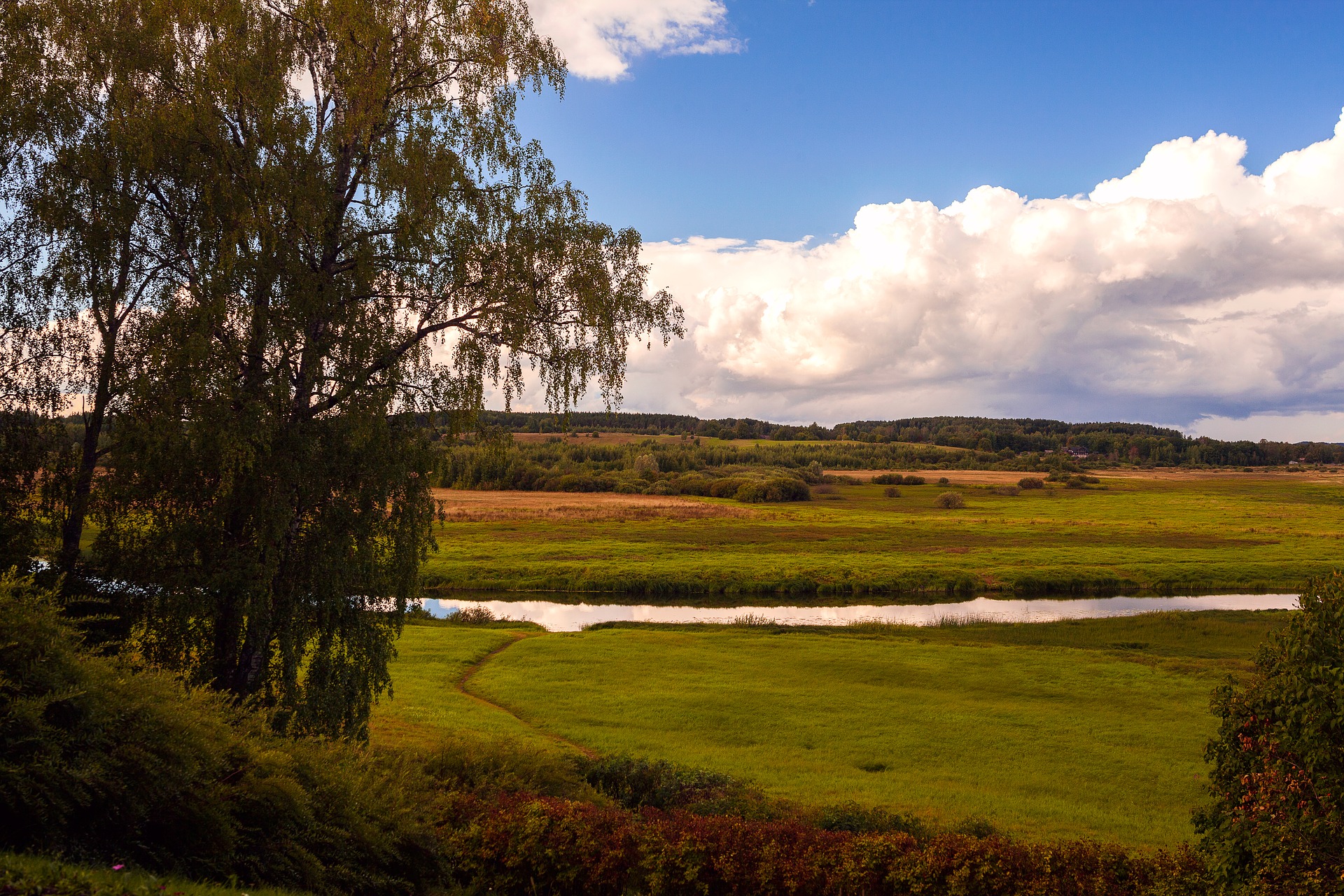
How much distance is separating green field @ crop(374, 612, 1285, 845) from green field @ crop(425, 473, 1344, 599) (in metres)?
23.3

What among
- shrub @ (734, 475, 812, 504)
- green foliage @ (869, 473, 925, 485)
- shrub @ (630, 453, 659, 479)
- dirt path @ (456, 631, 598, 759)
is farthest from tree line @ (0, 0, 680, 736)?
green foliage @ (869, 473, 925, 485)

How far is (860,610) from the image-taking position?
56562mm

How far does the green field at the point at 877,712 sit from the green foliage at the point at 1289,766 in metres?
6.14

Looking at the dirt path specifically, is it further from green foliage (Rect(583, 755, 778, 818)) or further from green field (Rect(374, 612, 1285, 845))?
green foliage (Rect(583, 755, 778, 818))

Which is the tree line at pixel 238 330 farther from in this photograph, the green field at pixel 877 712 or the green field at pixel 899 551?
the green field at pixel 899 551

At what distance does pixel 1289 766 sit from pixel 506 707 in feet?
73.4

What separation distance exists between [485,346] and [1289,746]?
1467 centimetres

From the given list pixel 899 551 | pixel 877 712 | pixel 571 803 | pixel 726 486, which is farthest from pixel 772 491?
pixel 571 803

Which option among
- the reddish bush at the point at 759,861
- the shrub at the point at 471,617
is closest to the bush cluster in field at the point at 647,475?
the shrub at the point at 471,617

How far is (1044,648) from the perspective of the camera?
38281 mm

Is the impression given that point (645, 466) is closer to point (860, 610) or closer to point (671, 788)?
point (860, 610)

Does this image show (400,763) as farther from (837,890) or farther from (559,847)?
(837,890)

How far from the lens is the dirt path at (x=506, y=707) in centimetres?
2162

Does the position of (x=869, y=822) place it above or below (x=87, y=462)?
below
